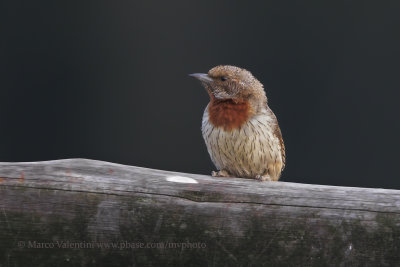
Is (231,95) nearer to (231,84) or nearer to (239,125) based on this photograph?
(231,84)

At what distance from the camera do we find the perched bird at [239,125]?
2990mm

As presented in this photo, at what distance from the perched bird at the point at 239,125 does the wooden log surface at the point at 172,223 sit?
106cm

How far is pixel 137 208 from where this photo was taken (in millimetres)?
1854

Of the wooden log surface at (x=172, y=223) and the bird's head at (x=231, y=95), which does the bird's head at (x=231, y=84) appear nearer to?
the bird's head at (x=231, y=95)

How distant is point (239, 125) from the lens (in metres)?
2.98

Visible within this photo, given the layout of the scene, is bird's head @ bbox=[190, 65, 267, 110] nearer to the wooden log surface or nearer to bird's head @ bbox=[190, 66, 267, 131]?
bird's head @ bbox=[190, 66, 267, 131]

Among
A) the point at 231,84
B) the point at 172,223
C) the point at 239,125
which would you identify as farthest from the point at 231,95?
the point at 172,223

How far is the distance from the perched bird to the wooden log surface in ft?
3.48

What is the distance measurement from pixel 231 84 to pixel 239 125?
22 cm

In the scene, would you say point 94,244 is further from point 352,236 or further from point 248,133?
point 248,133

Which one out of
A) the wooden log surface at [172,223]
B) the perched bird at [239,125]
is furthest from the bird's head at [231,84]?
the wooden log surface at [172,223]

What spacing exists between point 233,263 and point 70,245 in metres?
0.51

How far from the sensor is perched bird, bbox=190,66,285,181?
2990 millimetres

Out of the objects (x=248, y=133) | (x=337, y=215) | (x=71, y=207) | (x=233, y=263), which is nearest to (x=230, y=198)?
(x=233, y=263)
